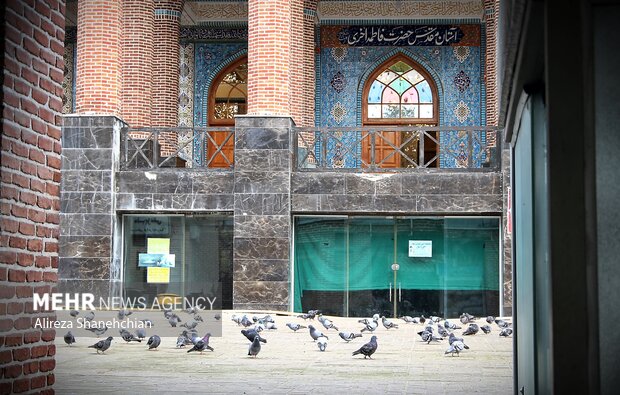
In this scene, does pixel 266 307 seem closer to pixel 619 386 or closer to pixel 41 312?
pixel 41 312

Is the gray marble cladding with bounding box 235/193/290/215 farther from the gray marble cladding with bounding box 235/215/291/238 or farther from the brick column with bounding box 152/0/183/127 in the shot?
the brick column with bounding box 152/0/183/127

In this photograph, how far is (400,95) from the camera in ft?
83.4

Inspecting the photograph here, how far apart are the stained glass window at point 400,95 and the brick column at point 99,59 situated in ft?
26.1

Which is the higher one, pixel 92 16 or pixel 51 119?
pixel 92 16

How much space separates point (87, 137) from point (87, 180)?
0.88 metres

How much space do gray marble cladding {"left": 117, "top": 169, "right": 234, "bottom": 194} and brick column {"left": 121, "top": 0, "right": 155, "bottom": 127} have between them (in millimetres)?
2855

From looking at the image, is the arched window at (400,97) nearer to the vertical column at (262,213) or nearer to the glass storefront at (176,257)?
the vertical column at (262,213)

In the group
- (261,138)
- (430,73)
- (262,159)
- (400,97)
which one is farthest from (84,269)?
(430,73)

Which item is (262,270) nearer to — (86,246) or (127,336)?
(86,246)

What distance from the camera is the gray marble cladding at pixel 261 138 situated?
19250 mm

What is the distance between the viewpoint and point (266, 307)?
19.1 meters

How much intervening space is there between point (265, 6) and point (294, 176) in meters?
3.57

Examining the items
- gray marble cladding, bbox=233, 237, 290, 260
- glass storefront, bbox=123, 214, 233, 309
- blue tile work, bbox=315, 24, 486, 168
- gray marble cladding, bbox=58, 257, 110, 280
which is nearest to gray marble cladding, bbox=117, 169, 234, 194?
glass storefront, bbox=123, 214, 233, 309

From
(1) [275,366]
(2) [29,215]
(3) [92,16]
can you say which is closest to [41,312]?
(2) [29,215]
